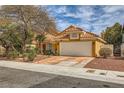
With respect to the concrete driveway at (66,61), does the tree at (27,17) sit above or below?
above

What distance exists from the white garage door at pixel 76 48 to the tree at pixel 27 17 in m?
4.28

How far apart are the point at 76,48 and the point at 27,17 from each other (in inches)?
316

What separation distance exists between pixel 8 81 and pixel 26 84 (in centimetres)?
128

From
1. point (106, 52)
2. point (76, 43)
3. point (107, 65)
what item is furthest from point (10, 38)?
point (107, 65)

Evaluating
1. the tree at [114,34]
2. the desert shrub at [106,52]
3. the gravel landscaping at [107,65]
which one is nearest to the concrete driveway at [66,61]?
the gravel landscaping at [107,65]

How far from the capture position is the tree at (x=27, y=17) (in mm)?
23859

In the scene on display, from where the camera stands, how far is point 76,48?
27.7 m

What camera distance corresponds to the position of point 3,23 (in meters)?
24.3

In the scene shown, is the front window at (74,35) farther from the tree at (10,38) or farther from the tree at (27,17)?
the tree at (10,38)

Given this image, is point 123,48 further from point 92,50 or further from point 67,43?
point 67,43

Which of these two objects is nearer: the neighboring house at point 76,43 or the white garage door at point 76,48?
the neighboring house at point 76,43

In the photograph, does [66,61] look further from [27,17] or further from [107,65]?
[27,17]

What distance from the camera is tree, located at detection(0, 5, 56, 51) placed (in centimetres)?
2386
